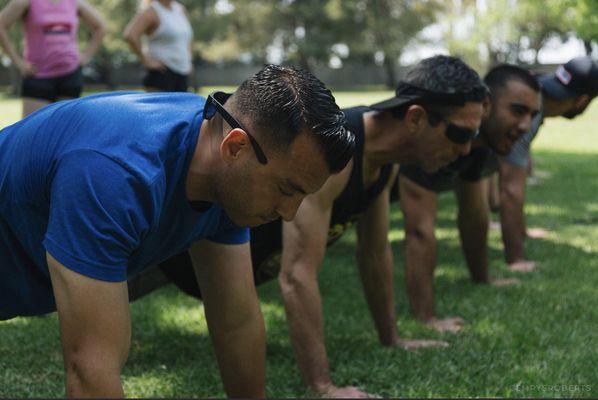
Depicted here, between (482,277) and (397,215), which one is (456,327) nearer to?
(482,277)

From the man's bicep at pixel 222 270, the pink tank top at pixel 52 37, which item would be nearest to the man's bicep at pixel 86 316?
the man's bicep at pixel 222 270

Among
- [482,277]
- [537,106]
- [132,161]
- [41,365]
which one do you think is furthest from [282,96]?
[482,277]

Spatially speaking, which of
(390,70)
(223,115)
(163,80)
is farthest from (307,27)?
(223,115)

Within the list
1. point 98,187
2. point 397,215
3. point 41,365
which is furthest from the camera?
point 397,215

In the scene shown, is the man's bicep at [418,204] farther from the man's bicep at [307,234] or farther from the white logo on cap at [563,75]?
the white logo on cap at [563,75]

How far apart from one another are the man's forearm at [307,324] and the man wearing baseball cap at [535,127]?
2.80m

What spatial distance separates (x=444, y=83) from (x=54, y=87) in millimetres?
3347

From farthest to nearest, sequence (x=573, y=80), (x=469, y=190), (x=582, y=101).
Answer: (x=582, y=101) < (x=573, y=80) < (x=469, y=190)

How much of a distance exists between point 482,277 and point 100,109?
3941 mm

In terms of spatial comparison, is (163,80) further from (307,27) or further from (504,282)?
(307,27)

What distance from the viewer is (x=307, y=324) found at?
356 cm

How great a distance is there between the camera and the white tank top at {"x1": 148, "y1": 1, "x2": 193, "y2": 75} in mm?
7219

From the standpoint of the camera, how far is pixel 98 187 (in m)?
1.93

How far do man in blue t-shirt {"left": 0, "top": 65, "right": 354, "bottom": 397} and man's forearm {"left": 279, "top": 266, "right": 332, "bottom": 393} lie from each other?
1.02 m
